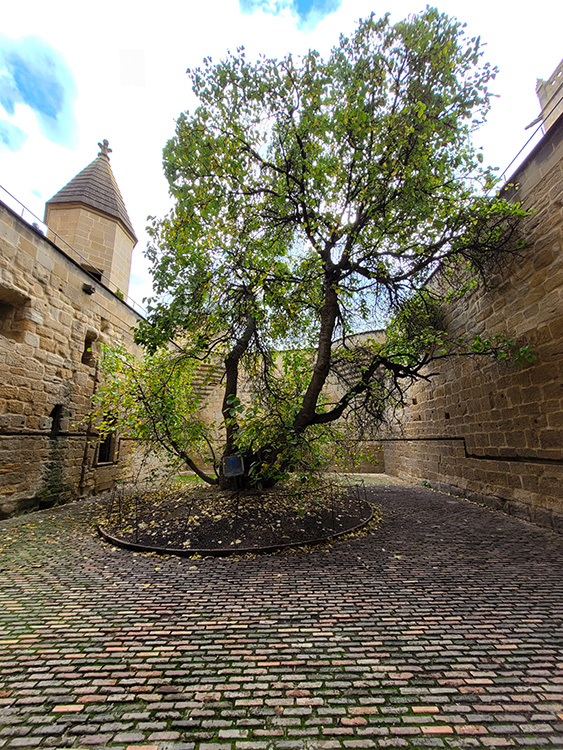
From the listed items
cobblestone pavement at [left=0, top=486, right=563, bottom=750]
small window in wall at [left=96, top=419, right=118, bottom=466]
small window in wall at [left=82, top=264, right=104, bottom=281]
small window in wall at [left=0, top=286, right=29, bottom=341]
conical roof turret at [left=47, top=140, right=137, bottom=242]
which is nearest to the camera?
cobblestone pavement at [left=0, top=486, right=563, bottom=750]

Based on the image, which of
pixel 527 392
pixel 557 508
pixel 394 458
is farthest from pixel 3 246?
pixel 394 458

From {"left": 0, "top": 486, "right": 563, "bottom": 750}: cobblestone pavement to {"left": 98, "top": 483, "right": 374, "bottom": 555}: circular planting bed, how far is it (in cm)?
38

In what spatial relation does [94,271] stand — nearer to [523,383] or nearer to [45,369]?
[45,369]

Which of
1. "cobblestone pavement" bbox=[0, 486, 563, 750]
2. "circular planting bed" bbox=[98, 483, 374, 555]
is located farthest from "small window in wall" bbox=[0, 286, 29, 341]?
"cobblestone pavement" bbox=[0, 486, 563, 750]

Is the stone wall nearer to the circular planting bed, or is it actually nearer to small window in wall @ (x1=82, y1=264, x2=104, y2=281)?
the circular planting bed

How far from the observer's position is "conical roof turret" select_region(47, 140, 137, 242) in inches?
479

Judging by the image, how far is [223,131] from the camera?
4.93 m

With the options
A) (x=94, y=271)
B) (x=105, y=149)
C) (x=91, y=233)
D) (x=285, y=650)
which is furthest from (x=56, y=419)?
(x=105, y=149)

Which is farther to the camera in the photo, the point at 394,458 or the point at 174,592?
the point at 394,458

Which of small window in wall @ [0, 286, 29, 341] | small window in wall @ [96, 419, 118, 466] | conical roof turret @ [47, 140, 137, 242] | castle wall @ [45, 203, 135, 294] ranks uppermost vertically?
conical roof turret @ [47, 140, 137, 242]

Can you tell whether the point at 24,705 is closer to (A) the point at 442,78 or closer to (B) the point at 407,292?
(B) the point at 407,292

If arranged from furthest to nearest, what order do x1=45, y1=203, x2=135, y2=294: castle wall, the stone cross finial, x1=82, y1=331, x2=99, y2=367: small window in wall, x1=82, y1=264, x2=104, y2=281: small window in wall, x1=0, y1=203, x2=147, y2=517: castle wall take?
the stone cross finial, x1=45, y1=203, x2=135, y2=294: castle wall, x1=82, y1=264, x2=104, y2=281: small window in wall, x1=82, y1=331, x2=99, y2=367: small window in wall, x1=0, y1=203, x2=147, y2=517: castle wall

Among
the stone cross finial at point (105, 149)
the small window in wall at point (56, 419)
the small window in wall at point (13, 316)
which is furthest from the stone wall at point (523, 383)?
the stone cross finial at point (105, 149)

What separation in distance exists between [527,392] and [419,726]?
5.10 m
